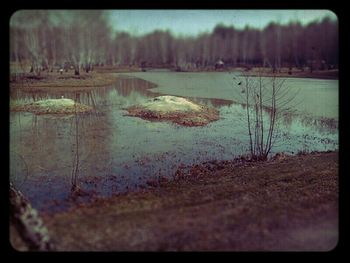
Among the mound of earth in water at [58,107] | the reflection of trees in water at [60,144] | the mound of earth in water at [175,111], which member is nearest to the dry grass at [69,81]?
the mound of earth in water at [58,107]

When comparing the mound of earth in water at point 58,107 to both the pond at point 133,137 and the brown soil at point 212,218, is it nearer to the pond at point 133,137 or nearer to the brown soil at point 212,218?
the pond at point 133,137

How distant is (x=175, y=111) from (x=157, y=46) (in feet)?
10.2

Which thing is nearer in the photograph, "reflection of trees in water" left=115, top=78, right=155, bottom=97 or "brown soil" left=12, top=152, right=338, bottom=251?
"brown soil" left=12, top=152, right=338, bottom=251

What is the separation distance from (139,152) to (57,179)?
2.99m

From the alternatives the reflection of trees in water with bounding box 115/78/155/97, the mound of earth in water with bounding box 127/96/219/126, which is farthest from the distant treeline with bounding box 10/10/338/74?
the mound of earth in water with bounding box 127/96/219/126

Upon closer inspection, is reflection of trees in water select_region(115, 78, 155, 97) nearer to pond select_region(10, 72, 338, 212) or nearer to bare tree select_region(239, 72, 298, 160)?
pond select_region(10, 72, 338, 212)

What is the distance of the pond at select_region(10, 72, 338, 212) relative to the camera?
9484 mm

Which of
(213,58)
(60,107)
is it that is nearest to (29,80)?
(60,107)

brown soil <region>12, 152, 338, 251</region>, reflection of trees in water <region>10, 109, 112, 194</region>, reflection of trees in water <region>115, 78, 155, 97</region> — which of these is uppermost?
reflection of trees in water <region>115, 78, 155, 97</region>

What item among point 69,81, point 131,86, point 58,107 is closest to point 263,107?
point 131,86

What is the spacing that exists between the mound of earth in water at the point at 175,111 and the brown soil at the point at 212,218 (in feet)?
13.0

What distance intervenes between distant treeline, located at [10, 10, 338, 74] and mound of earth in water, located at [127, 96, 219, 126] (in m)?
1.48

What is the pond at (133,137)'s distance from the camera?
948 cm
